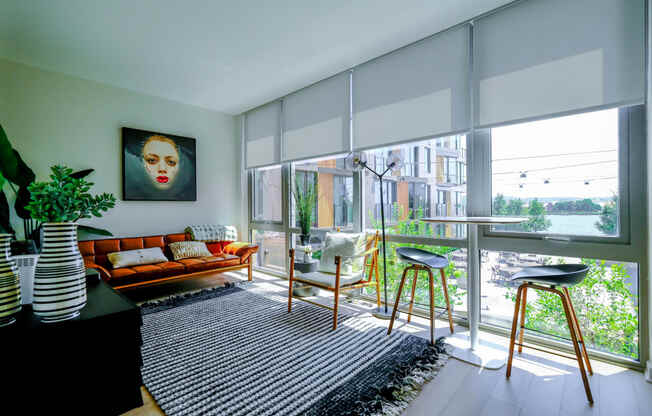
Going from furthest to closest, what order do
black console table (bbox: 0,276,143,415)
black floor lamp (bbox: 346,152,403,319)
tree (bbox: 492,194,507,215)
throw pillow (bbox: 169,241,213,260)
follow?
1. throw pillow (bbox: 169,241,213,260)
2. black floor lamp (bbox: 346,152,403,319)
3. tree (bbox: 492,194,507,215)
4. black console table (bbox: 0,276,143,415)

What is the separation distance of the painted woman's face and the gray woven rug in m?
2.00

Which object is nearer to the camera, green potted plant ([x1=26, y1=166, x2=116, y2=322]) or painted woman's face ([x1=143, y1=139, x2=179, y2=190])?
green potted plant ([x1=26, y1=166, x2=116, y2=322])

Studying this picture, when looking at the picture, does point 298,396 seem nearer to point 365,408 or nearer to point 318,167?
point 365,408

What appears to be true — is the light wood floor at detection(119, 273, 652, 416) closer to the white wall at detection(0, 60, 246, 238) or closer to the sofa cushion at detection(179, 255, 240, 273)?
the sofa cushion at detection(179, 255, 240, 273)

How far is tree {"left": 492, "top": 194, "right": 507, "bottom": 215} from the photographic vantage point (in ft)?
8.39

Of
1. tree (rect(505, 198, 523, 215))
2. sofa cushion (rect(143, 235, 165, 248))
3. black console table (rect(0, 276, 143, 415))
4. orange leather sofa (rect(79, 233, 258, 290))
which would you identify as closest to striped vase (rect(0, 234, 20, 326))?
black console table (rect(0, 276, 143, 415))

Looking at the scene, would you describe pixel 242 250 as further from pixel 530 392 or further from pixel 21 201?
pixel 530 392

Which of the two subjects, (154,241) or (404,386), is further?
(154,241)

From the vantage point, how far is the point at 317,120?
12.9ft

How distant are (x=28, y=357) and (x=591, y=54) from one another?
3.71m

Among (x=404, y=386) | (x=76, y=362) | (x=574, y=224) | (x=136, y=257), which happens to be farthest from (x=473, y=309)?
(x=136, y=257)

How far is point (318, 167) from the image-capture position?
4164mm

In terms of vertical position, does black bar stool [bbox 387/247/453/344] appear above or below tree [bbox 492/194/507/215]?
below

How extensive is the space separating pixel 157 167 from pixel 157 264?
1.49 meters
